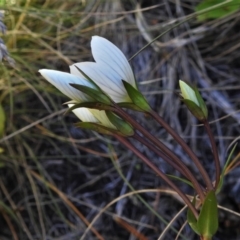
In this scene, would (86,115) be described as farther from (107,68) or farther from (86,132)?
(86,132)

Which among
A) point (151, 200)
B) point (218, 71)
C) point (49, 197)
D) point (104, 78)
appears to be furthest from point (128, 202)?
point (104, 78)

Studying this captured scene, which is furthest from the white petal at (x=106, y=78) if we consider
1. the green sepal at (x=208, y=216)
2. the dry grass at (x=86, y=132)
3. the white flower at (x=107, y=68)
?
the dry grass at (x=86, y=132)

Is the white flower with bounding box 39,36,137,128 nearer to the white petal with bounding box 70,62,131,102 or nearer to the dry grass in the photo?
the white petal with bounding box 70,62,131,102

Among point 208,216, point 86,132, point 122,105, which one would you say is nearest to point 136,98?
point 122,105

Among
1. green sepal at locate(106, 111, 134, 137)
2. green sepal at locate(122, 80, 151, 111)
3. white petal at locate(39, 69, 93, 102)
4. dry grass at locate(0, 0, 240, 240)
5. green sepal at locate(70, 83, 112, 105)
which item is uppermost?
white petal at locate(39, 69, 93, 102)

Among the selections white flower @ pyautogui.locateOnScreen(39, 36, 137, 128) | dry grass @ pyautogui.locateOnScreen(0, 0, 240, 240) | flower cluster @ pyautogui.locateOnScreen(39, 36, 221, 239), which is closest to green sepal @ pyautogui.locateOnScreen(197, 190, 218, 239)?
flower cluster @ pyautogui.locateOnScreen(39, 36, 221, 239)

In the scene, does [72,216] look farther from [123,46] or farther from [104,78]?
[104,78]
